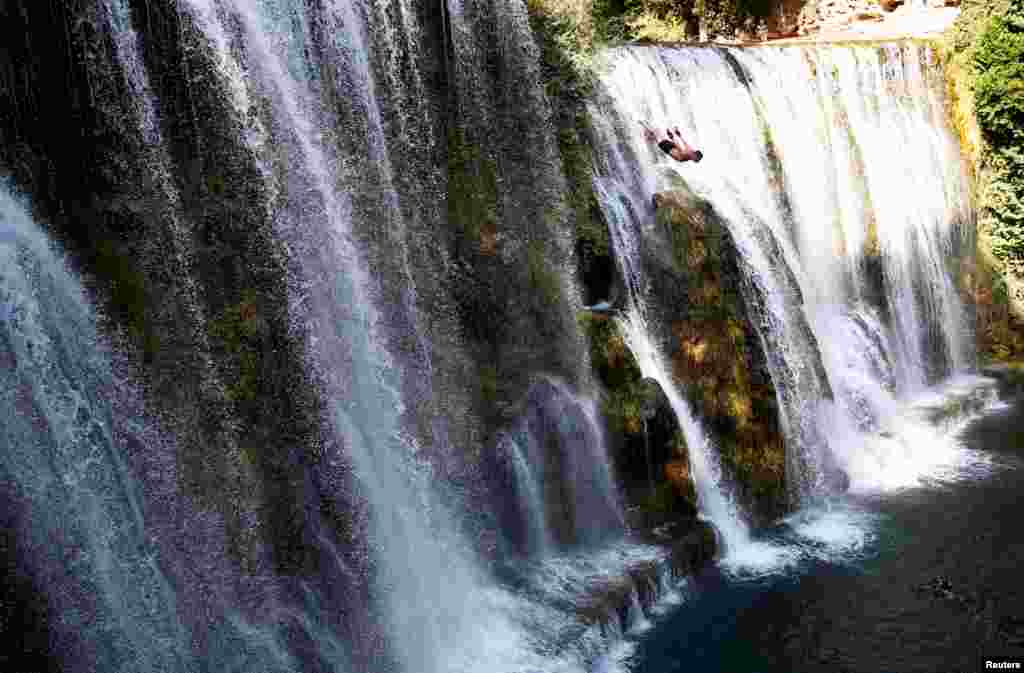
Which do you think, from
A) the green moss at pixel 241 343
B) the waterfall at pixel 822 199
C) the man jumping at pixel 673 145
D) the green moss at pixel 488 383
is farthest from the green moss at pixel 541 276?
the green moss at pixel 241 343

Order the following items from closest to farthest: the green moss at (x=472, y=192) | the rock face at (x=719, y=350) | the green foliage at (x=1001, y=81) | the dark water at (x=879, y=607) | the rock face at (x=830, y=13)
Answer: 1. the dark water at (x=879, y=607)
2. the green moss at (x=472, y=192)
3. the rock face at (x=719, y=350)
4. the green foliage at (x=1001, y=81)
5. the rock face at (x=830, y=13)

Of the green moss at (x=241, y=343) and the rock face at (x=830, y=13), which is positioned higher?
the rock face at (x=830, y=13)

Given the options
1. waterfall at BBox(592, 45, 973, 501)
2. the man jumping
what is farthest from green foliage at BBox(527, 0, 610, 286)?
the man jumping

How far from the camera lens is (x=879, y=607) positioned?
29.7 ft

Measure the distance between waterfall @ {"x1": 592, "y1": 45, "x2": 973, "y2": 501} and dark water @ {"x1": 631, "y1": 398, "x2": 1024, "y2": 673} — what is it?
4.86 ft

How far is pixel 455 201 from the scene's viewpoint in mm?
9859

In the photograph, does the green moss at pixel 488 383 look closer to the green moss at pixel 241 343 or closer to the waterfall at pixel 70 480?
the green moss at pixel 241 343

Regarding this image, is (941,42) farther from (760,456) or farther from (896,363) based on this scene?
(760,456)

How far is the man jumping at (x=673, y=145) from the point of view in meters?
12.0

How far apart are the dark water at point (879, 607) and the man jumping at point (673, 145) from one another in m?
4.62

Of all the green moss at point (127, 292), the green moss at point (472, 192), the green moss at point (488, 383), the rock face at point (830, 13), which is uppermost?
the rock face at point (830, 13)

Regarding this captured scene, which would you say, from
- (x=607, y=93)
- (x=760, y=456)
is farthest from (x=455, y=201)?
(x=760, y=456)

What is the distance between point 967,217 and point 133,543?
15.8m

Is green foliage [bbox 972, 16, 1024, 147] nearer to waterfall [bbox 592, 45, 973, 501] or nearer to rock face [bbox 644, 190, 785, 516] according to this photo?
waterfall [bbox 592, 45, 973, 501]
